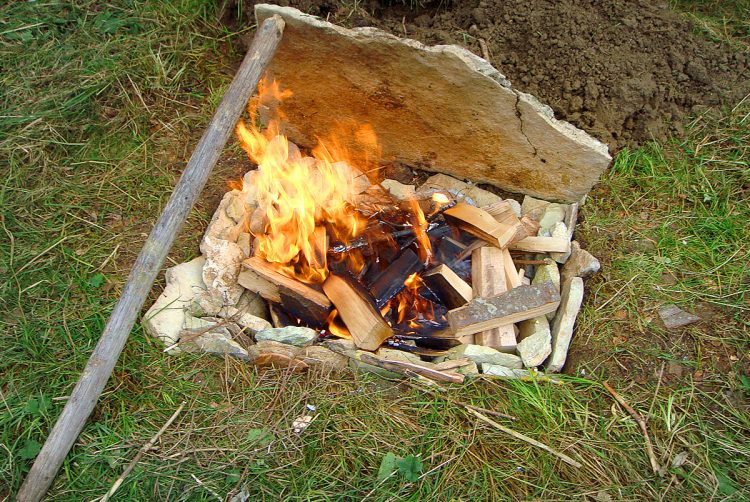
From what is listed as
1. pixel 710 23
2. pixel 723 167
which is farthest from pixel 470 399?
pixel 710 23

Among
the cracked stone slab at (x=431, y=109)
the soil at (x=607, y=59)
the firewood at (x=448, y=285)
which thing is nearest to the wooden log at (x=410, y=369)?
the firewood at (x=448, y=285)

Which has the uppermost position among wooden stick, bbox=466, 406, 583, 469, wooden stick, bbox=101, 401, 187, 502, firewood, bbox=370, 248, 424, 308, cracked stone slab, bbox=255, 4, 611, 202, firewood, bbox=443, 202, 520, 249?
cracked stone slab, bbox=255, 4, 611, 202

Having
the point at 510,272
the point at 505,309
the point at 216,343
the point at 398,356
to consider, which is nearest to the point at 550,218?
the point at 510,272

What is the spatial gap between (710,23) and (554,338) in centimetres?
254

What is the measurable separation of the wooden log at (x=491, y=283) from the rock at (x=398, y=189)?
576 mm

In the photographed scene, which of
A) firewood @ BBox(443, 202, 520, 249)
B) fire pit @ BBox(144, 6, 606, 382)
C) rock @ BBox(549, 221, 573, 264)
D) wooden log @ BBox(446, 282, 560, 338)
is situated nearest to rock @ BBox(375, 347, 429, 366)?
fire pit @ BBox(144, 6, 606, 382)

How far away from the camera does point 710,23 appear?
4082 mm

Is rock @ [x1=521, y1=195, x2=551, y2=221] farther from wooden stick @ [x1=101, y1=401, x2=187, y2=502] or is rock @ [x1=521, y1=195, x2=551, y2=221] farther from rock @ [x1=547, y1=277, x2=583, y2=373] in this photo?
wooden stick @ [x1=101, y1=401, x2=187, y2=502]

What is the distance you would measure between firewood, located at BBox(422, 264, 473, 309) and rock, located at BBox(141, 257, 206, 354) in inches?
Answer: 45.3

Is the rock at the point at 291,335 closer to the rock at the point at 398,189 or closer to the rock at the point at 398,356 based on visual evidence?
the rock at the point at 398,356

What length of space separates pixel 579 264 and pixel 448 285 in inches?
26.8

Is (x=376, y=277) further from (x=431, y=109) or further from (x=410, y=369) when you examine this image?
(x=431, y=109)

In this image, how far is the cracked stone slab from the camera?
3100mm

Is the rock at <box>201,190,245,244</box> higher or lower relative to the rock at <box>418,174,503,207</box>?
lower
